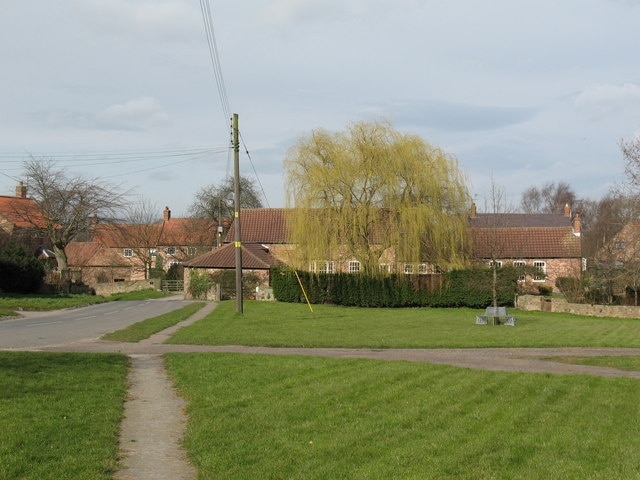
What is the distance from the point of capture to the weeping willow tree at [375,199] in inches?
1694

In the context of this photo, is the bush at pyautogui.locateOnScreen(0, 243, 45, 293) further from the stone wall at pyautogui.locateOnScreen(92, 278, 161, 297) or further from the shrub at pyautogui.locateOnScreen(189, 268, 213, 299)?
the stone wall at pyautogui.locateOnScreen(92, 278, 161, 297)

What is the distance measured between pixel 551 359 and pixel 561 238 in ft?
145

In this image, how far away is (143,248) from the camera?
3344 inches

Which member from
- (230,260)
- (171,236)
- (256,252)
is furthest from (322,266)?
(171,236)

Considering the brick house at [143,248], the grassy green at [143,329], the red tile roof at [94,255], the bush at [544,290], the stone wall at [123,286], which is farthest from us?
the red tile roof at [94,255]

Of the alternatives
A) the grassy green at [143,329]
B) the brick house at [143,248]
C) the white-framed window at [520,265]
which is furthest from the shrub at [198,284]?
the brick house at [143,248]

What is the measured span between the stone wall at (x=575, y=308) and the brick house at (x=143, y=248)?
1710 inches

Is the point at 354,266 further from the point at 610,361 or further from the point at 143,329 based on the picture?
the point at 610,361

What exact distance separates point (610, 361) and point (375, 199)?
2836 centimetres

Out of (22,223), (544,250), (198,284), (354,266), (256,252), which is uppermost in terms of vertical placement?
(22,223)

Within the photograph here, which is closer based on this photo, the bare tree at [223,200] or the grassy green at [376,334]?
the grassy green at [376,334]

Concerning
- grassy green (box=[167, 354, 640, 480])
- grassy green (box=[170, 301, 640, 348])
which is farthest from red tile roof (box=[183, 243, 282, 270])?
grassy green (box=[167, 354, 640, 480])

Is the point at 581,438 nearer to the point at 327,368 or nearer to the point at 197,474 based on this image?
the point at 197,474

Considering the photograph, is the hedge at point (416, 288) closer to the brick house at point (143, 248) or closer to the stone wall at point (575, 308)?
the stone wall at point (575, 308)
